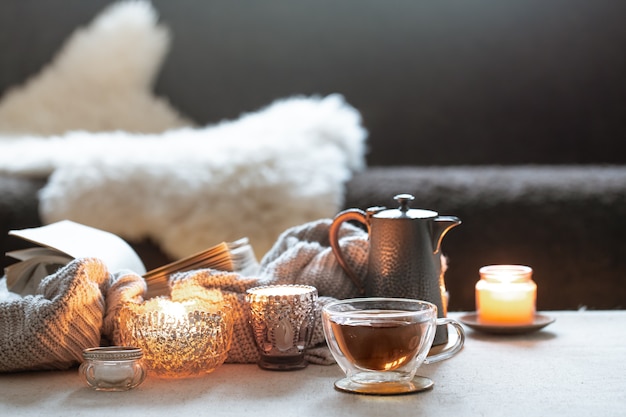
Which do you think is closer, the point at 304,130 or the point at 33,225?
the point at 33,225

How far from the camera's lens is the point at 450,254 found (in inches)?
71.6

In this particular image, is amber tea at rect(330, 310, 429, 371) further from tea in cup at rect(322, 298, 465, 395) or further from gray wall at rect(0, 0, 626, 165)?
gray wall at rect(0, 0, 626, 165)

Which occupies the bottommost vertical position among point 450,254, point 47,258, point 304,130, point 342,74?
point 450,254

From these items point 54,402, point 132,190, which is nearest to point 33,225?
point 132,190

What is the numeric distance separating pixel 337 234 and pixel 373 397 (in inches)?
10.0

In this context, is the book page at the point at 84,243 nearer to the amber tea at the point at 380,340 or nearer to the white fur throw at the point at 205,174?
the amber tea at the point at 380,340

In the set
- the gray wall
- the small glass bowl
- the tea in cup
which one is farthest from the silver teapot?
the gray wall

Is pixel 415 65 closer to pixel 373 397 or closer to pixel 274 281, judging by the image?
pixel 274 281

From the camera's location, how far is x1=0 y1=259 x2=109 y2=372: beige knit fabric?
82cm

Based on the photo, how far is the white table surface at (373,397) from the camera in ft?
2.32

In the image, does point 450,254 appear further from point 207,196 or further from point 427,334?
point 427,334

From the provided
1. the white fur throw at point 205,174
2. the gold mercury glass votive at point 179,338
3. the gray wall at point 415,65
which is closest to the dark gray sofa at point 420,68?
the gray wall at point 415,65

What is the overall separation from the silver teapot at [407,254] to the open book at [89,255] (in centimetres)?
18

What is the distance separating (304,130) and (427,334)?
1260mm
